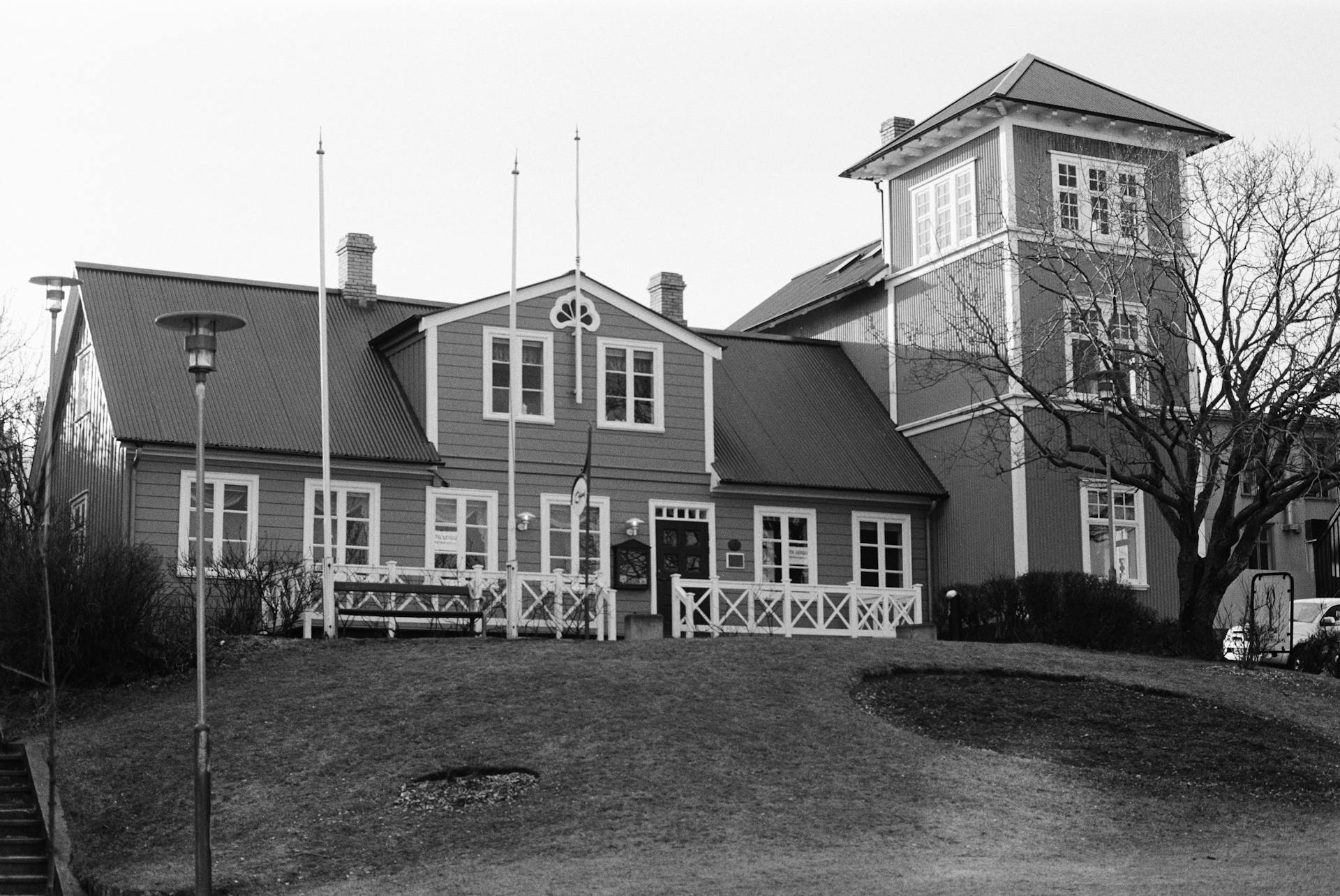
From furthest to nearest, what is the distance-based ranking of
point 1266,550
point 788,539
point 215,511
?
point 1266,550 < point 788,539 < point 215,511

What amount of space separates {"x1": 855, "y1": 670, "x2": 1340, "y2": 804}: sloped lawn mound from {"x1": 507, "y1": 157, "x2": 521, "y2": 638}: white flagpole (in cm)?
606

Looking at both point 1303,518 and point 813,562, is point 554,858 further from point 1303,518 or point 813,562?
point 1303,518

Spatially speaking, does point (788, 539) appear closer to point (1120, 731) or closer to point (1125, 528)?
point (1125, 528)

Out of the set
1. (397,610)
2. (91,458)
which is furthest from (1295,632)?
(91,458)

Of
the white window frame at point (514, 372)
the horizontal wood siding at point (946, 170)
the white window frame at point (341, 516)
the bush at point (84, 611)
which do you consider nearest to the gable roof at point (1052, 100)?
the horizontal wood siding at point (946, 170)

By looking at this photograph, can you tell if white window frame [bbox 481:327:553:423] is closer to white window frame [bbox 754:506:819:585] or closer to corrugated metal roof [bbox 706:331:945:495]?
corrugated metal roof [bbox 706:331:945:495]

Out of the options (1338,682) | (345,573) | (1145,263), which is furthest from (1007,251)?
(345,573)

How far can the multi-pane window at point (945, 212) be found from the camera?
34906 millimetres

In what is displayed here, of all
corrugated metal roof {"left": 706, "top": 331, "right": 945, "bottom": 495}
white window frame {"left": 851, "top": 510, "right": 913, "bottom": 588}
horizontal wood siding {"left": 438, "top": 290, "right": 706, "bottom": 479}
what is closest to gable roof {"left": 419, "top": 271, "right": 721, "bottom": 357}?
horizontal wood siding {"left": 438, "top": 290, "right": 706, "bottom": 479}

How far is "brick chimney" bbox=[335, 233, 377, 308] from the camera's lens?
3478 cm

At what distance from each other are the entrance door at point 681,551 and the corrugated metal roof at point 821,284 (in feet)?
25.4

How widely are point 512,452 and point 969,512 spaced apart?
31.5 ft

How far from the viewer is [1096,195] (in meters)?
34.2

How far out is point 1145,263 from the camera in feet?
112
